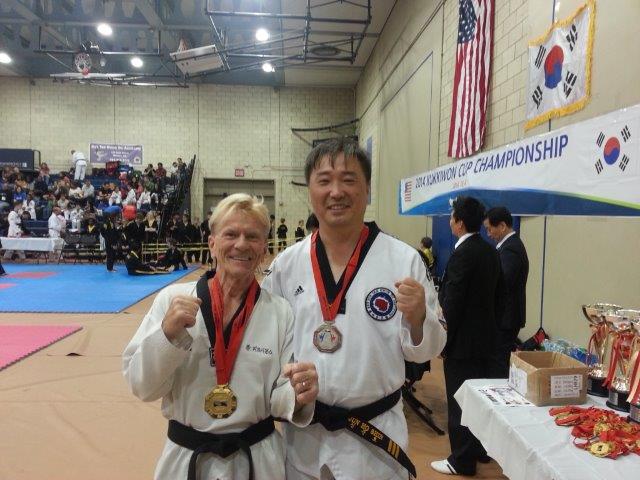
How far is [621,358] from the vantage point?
5.64 feet

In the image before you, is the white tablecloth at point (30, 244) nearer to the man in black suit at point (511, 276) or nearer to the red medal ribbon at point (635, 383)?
the man in black suit at point (511, 276)

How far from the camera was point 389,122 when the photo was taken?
11.3 meters

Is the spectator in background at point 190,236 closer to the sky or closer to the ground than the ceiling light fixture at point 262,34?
closer to the ground

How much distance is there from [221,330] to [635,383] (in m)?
1.50

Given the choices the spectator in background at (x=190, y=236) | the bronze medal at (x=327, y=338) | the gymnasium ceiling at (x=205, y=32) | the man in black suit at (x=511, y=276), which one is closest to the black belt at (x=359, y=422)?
the bronze medal at (x=327, y=338)

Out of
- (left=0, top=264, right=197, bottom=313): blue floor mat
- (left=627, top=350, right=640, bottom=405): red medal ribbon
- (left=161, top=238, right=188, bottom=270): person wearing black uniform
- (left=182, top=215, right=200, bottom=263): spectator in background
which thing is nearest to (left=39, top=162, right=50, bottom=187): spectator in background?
(left=0, top=264, right=197, bottom=313): blue floor mat

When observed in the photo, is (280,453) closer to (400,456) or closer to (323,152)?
(400,456)

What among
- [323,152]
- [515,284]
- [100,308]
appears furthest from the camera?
[100,308]

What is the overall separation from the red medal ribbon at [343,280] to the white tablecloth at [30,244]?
13.6m

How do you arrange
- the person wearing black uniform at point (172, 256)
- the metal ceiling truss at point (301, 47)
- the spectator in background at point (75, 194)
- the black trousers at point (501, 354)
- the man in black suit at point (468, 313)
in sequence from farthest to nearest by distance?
the spectator in background at point (75, 194), the person wearing black uniform at point (172, 256), the metal ceiling truss at point (301, 47), the black trousers at point (501, 354), the man in black suit at point (468, 313)

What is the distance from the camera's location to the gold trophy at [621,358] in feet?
5.56

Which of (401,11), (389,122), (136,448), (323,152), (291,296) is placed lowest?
(136,448)

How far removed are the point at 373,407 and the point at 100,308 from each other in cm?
690

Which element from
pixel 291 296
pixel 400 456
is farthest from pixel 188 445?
pixel 400 456
